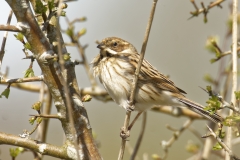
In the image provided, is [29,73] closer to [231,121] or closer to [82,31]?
[231,121]

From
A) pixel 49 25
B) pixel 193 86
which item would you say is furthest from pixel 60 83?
pixel 193 86

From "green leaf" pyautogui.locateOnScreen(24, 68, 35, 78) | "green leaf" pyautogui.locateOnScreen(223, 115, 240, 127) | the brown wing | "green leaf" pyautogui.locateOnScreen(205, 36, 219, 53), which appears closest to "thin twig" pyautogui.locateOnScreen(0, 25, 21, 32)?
"green leaf" pyautogui.locateOnScreen(24, 68, 35, 78)

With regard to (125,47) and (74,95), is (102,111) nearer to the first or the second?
(125,47)

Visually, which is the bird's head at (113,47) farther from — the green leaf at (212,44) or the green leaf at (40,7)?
the green leaf at (40,7)

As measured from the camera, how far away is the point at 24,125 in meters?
6.41

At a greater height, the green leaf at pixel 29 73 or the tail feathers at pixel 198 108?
the green leaf at pixel 29 73

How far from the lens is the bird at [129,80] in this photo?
4.21 m

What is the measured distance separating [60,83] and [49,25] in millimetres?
372

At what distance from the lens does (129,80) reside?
420 centimetres

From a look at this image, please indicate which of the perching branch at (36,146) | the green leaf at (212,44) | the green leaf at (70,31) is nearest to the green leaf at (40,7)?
the perching branch at (36,146)

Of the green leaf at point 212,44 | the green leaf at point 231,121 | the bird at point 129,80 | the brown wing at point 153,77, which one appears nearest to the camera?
the green leaf at point 231,121

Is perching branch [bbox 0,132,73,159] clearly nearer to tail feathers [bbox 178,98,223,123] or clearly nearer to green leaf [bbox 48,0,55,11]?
green leaf [bbox 48,0,55,11]

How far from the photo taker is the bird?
4.21 m

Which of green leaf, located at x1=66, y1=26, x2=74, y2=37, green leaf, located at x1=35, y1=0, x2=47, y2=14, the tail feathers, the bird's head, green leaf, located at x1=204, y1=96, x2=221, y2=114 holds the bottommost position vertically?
the tail feathers
